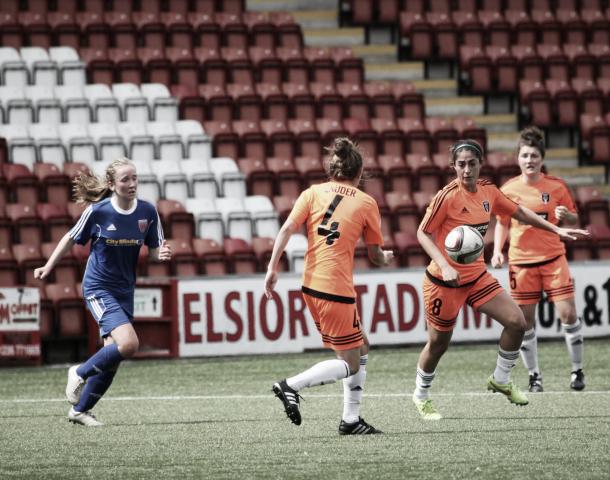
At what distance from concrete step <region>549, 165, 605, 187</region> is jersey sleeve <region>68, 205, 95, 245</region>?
504 inches

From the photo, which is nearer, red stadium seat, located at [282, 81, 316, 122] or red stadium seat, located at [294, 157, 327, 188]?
red stadium seat, located at [294, 157, 327, 188]

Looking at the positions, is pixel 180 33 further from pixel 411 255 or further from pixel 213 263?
pixel 411 255

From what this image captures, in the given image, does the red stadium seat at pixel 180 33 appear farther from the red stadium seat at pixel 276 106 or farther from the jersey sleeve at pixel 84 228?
the jersey sleeve at pixel 84 228

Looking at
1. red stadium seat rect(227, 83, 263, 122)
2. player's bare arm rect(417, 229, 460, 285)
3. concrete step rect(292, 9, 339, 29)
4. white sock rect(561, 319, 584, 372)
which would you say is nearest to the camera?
player's bare arm rect(417, 229, 460, 285)


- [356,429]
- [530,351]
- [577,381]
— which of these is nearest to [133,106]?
[530,351]

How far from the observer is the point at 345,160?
745 centimetres

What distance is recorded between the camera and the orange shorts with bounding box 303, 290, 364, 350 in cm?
734

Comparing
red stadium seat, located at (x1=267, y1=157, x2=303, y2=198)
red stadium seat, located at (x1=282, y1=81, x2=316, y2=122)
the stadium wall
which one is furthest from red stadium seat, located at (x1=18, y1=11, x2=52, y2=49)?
the stadium wall

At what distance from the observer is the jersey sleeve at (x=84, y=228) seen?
333 inches

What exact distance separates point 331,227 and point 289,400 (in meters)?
1.11

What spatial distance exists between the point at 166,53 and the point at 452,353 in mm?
8484

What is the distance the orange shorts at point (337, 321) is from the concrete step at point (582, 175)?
13170 mm

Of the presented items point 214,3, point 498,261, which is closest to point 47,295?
point 498,261

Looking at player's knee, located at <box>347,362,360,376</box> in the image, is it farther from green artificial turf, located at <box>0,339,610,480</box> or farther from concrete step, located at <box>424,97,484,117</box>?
concrete step, located at <box>424,97,484,117</box>
